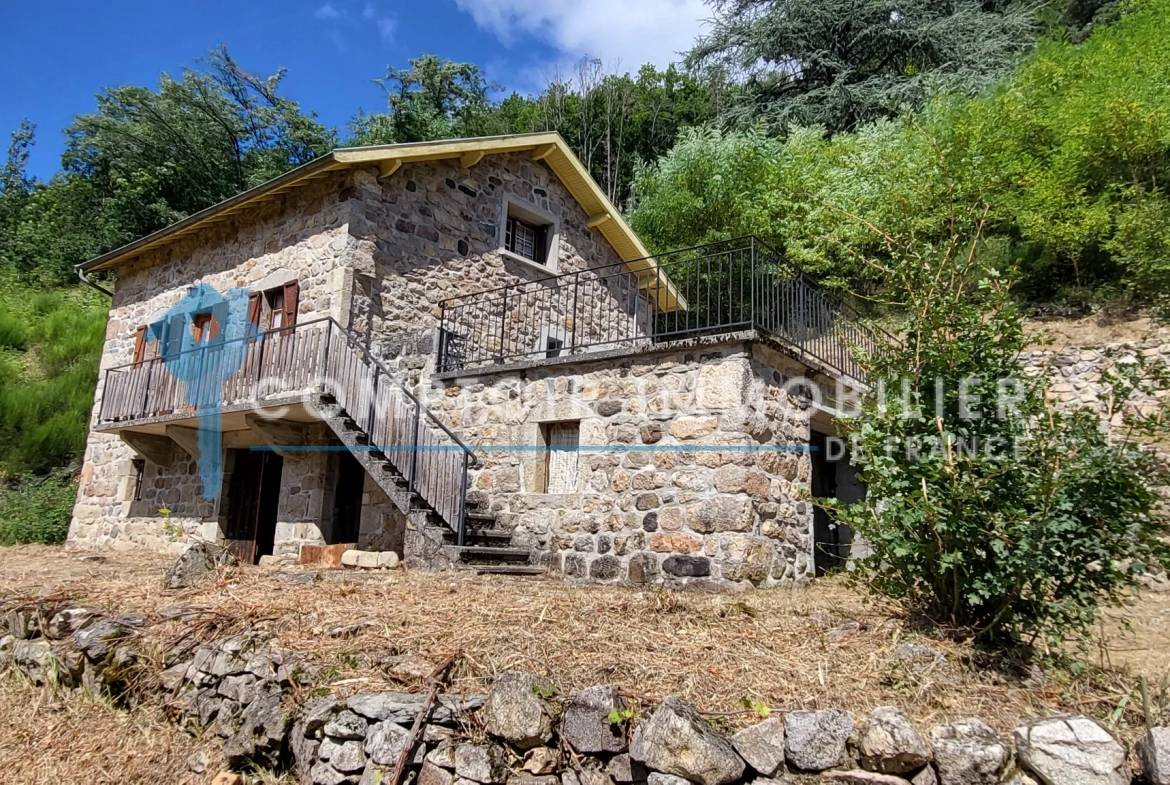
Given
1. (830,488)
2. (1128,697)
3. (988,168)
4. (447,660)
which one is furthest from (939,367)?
(988,168)

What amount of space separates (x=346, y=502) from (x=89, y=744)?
6.19 meters

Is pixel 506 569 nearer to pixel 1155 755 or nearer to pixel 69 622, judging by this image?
pixel 69 622

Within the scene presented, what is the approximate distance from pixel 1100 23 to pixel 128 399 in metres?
22.7

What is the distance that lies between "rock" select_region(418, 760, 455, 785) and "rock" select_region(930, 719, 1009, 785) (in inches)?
82.4

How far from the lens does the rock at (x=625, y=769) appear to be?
10.7 feet

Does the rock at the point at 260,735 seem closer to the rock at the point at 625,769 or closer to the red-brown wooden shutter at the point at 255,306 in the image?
the rock at the point at 625,769

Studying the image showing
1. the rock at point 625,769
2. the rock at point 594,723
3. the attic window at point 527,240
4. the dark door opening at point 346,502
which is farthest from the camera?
the attic window at point 527,240

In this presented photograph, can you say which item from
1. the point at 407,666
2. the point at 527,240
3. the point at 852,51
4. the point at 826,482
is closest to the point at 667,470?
the point at 407,666

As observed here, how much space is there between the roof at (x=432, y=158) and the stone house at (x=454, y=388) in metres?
0.05

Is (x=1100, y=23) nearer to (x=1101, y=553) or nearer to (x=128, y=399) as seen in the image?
(x=1101, y=553)

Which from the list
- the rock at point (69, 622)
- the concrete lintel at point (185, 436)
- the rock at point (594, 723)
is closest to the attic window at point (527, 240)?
the concrete lintel at point (185, 436)

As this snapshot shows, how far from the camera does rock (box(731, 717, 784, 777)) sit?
10.3 feet

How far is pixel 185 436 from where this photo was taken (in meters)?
11.7

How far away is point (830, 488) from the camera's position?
1143cm
